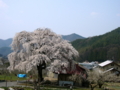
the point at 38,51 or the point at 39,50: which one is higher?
the point at 39,50

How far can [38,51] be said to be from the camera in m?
24.1

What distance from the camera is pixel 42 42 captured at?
83.2ft

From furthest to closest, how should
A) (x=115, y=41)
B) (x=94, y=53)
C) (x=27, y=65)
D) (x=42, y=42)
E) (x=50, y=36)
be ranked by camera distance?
(x=115, y=41) < (x=94, y=53) < (x=50, y=36) < (x=42, y=42) < (x=27, y=65)

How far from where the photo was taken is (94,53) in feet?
415

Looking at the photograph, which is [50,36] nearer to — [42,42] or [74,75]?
[42,42]

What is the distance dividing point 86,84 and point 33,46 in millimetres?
9872

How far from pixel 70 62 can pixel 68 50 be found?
174 centimetres

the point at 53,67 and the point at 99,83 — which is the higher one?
the point at 53,67

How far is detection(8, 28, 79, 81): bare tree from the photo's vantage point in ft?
77.4

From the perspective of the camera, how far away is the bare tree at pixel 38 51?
2359cm

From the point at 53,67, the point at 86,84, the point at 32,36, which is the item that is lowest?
the point at 86,84

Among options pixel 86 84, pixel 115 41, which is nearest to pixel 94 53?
pixel 115 41

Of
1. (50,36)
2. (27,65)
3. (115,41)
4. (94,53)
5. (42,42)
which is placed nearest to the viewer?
(27,65)

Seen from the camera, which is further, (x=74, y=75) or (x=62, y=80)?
(x=62, y=80)
